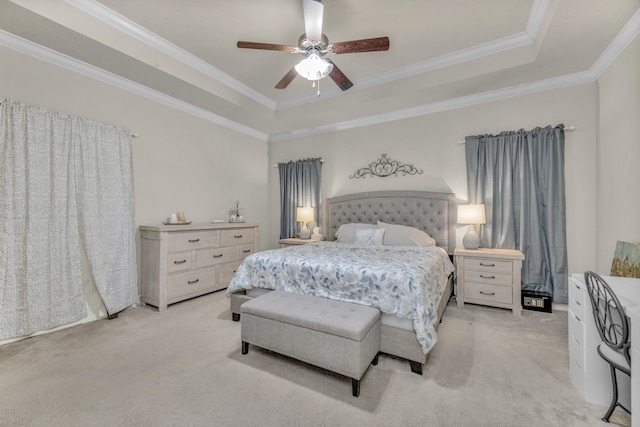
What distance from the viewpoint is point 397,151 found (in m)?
4.34

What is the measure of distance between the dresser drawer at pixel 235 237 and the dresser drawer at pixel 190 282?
0.43 metres

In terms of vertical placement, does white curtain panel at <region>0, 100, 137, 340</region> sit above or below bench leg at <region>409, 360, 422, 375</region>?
above

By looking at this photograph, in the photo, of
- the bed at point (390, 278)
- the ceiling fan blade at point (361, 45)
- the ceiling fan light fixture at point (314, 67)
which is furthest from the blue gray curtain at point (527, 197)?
the ceiling fan light fixture at point (314, 67)

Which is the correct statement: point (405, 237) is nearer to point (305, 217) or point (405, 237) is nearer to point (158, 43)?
point (305, 217)

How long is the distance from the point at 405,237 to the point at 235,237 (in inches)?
99.1

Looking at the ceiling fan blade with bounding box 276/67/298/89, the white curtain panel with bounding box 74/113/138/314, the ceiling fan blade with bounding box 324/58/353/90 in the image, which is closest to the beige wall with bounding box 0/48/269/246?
the white curtain panel with bounding box 74/113/138/314

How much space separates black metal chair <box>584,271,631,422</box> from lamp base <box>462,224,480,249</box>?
1878 millimetres

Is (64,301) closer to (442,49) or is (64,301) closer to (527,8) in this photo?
(442,49)

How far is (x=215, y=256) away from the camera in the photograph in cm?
387

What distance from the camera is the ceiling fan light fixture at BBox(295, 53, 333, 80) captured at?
239 centimetres

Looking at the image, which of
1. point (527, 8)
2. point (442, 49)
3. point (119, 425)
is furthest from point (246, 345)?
point (527, 8)

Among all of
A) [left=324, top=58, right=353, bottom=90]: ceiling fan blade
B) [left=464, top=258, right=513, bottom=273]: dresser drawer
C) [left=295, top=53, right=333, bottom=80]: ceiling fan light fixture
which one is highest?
[left=324, top=58, right=353, bottom=90]: ceiling fan blade

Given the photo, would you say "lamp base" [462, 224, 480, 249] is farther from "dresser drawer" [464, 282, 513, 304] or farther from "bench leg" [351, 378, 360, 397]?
"bench leg" [351, 378, 360, 397]

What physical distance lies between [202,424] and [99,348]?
1.51 metres
